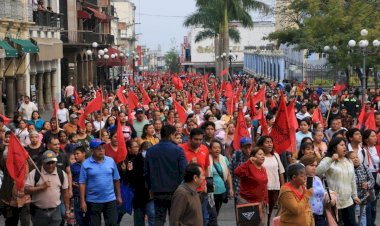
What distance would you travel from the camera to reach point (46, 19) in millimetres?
44406

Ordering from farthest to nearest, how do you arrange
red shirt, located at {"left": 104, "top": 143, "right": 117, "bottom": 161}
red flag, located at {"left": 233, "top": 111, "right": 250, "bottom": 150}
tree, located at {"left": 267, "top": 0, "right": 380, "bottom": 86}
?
tree, located at {"left": 267, "top": 0, "right": 380, "bottom": 86} → red flag, located at {"left": 233, "top": 111, "right": 250, "bottom": 150} → red shirt, located at {"left": 104, "top": 143, "right": 117, "bottom": 161}

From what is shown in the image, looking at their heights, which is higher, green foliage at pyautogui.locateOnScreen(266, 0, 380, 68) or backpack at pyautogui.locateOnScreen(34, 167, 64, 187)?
green foliage at pyautogui.locateOnScreen(266, 0, 380, 68)

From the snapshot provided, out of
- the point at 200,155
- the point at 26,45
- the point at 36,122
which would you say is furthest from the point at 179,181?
the point at 26,45

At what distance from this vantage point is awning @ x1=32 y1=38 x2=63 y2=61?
4088 centimetres

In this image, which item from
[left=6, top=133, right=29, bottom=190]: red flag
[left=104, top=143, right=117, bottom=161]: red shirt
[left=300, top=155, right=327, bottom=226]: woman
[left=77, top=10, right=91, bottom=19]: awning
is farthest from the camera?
[left=77, top=10, right=91, bottom=19]: awning

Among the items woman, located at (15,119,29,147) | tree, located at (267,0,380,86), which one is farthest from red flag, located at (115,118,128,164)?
tree, located at (267,0,380,86)

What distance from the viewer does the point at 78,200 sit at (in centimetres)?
1188

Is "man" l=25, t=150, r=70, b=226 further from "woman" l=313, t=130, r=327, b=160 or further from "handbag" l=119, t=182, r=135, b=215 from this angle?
"woman" l=313, t=130, r=327, b=160

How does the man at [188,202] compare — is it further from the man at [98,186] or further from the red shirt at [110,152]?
the red shirt at [110,152]

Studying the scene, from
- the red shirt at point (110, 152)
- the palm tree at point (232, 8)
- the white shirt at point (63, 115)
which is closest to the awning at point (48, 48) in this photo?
the palm tree at point (232, 8)

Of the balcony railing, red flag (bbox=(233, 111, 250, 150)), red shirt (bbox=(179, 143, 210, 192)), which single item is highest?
the balcony railing

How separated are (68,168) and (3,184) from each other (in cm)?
79

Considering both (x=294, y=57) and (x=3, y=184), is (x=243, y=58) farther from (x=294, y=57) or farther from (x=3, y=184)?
(x=3, y=184)

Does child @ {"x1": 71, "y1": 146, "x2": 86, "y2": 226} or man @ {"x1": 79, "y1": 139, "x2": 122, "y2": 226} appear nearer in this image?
man @ {"x1": 79, "y1": 139, "x2": 122, "y2": 226}
